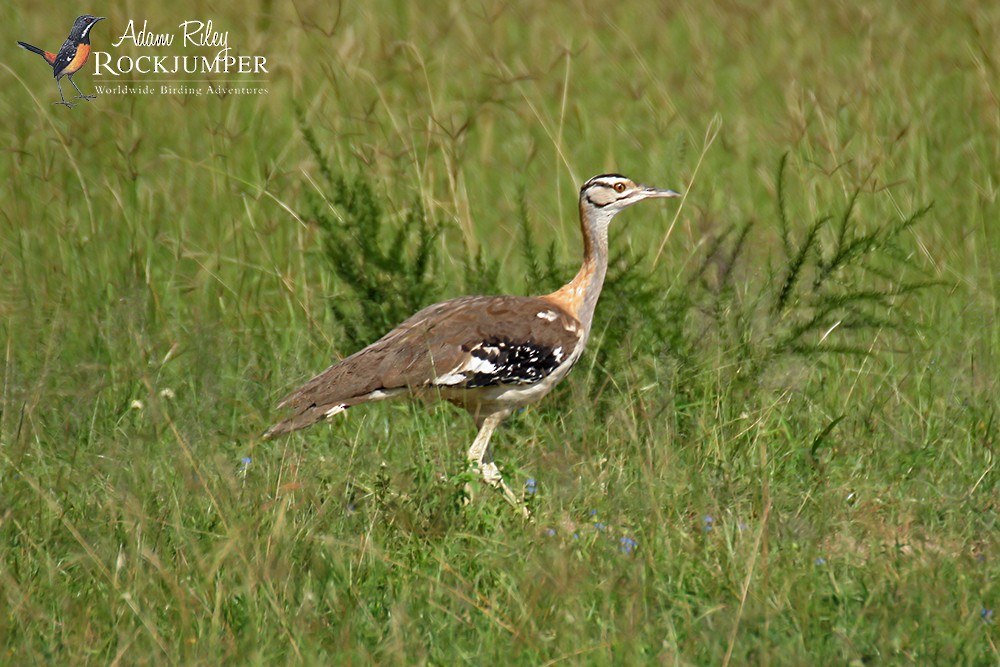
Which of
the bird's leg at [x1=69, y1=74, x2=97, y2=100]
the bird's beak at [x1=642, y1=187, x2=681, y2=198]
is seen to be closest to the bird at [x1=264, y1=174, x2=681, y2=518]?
the bird's beak at [x1=642, y1=187, x2=681, y2=198]

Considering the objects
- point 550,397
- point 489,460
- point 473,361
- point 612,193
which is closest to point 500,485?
point 489,460

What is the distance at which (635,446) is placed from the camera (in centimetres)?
459

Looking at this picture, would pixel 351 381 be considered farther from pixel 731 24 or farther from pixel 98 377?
pixel 731 24

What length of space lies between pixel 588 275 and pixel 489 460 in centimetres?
95

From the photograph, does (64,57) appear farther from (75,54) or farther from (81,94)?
(81,94)

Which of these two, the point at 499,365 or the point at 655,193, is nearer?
the point at 499,365

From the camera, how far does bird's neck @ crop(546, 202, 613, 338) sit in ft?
17.9

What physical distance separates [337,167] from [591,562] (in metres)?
3.93

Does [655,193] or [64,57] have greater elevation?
[64,57]

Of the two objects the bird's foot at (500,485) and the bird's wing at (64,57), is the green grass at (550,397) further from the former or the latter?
the bird's wing at (64,57)

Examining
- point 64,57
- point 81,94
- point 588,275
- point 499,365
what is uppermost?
point 64,57

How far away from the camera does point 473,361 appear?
16.6ft

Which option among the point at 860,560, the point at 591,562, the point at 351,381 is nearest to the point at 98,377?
the point at 351,381

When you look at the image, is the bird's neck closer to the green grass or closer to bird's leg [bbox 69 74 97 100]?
the green grass
